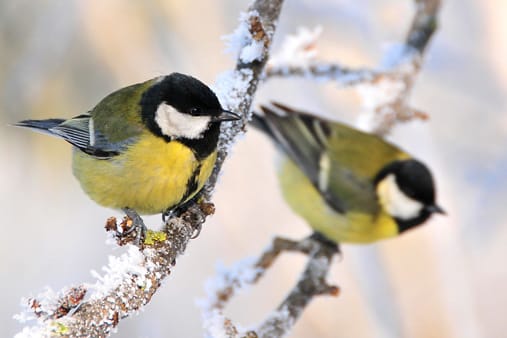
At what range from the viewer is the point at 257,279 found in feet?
6.17

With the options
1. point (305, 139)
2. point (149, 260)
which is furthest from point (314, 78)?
point (149, 260)

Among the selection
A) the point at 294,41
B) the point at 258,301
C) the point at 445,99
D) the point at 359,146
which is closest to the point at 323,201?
the point at 359,146

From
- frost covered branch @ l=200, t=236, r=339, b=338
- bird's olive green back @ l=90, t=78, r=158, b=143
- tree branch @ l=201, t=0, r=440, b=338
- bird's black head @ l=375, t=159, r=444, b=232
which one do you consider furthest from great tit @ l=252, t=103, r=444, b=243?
bird's olive green back @ l=90, t=78, r=158, b=143

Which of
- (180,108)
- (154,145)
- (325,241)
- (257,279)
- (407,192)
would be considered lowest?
(325,241)

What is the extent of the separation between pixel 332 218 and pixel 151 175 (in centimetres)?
107

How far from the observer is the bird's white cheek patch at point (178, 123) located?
1598 millimetres

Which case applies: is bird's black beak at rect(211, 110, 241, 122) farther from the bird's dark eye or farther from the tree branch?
the tree branch

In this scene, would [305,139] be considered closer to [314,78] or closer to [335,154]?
[335,154]

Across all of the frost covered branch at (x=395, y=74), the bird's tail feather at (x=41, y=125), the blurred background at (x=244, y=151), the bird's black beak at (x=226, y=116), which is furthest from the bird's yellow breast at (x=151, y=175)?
the blurred background at (x=244, y=151)

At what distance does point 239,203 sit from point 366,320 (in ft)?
3.24

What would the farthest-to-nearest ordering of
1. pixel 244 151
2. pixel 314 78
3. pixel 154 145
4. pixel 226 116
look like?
pixel 244 151
pixel 314 78
pixel 154 145
pixel 226 116

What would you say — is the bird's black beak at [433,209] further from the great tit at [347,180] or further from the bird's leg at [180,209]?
the bird's leg at [180,209]

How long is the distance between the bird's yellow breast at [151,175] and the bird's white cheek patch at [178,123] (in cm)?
3

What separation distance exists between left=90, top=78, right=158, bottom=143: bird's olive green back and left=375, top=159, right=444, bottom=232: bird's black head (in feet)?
3.92
